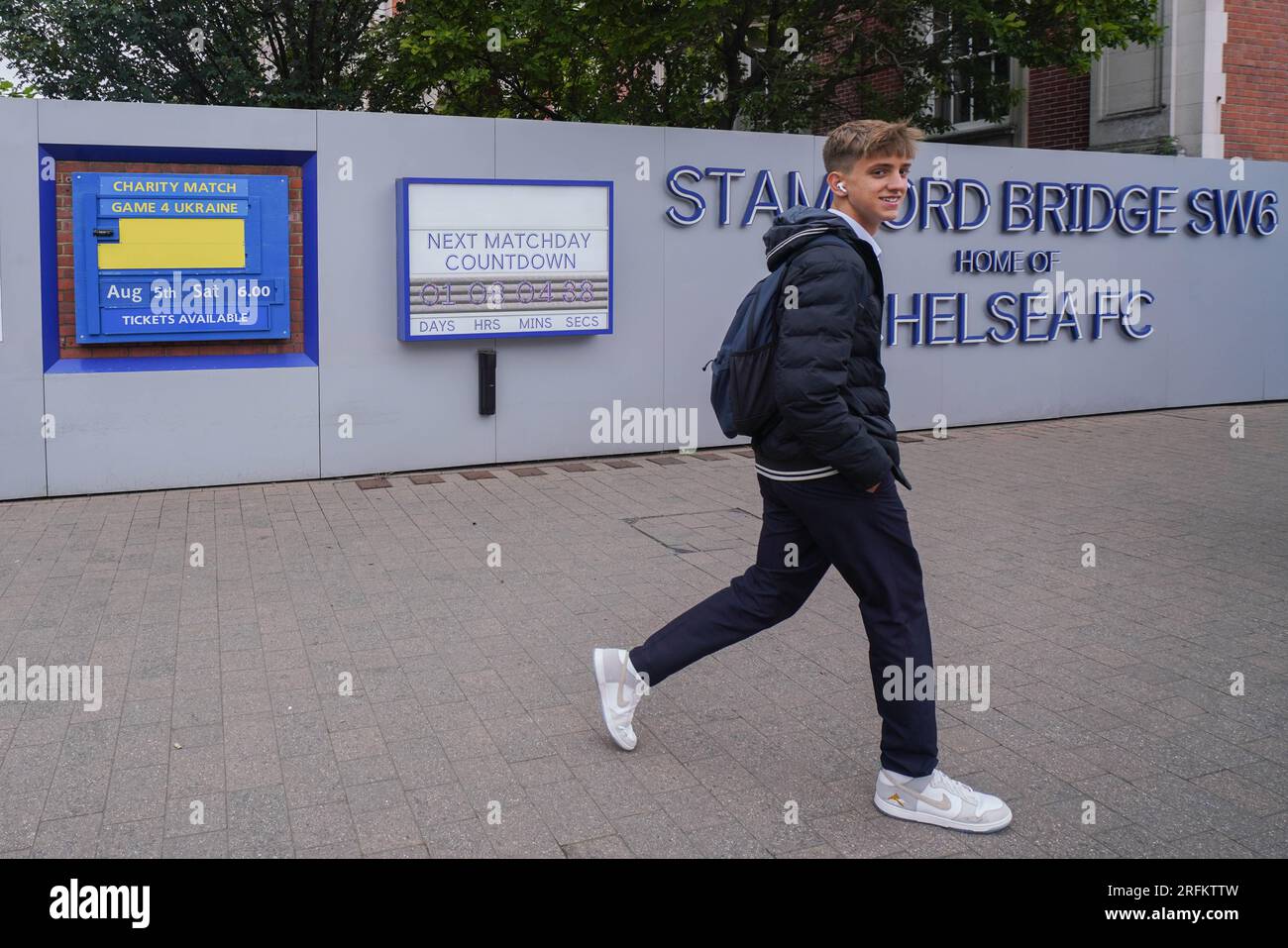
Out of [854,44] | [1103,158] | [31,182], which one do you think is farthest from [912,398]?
[31,182]

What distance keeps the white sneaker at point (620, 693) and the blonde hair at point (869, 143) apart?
5.82ft

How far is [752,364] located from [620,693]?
1269 mm

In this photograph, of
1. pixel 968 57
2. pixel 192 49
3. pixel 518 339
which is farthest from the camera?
pixel 192 49

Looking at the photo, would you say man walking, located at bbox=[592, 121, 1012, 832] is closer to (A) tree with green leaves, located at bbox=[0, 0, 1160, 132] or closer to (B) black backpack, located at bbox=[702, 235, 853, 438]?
(B) black backpack, located at bbox=[702, 235, 853, 438]

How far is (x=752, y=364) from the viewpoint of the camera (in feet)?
12.6

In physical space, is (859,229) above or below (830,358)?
above

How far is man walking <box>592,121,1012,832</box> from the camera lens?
11.9ft

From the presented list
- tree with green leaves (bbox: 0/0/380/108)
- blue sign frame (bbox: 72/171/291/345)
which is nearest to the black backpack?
blue sign frame (bbox: 72/171/291/345)

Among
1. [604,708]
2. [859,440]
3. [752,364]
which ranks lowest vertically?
[604,708]

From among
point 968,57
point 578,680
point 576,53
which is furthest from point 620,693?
point 968,57

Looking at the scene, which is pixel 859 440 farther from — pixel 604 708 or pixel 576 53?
pixel 576 53

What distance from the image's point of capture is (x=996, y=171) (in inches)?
478

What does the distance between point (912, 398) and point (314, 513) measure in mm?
5890
